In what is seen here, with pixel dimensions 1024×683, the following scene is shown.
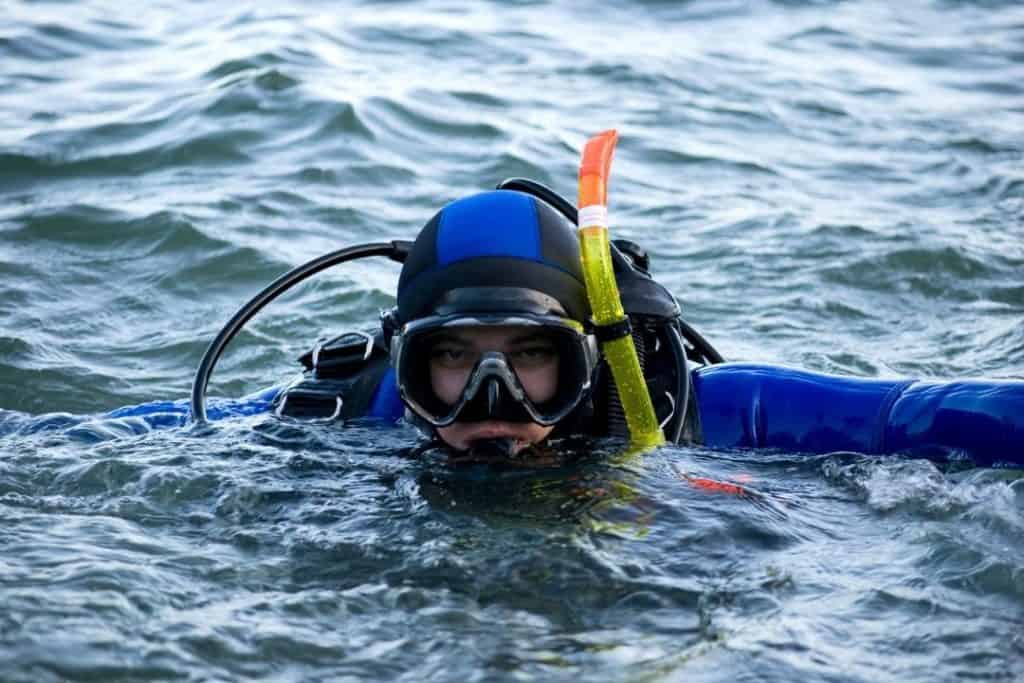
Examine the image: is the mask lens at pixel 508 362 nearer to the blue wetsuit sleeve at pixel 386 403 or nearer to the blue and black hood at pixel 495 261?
the blue and black hood at pixel 495 261

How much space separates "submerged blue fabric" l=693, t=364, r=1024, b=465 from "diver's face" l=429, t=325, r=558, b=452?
0.55m

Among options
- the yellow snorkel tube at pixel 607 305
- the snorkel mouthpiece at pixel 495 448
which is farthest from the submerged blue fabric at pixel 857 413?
the snorkel mouthpiece at pixel 495 448

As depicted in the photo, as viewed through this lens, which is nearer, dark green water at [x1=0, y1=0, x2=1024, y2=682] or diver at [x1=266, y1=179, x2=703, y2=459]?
dark green water at [x1=0, y1=0, x2=1024, y2=682]

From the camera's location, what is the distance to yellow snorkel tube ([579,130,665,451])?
135 inches

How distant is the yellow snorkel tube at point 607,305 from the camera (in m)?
3.42

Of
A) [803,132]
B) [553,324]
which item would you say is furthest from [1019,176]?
[553,324]

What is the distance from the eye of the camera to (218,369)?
19.6 feet

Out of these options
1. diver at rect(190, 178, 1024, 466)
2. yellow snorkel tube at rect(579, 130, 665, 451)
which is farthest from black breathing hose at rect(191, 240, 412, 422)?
yellow snorkel tube at rect(579, 130, 665, 451)

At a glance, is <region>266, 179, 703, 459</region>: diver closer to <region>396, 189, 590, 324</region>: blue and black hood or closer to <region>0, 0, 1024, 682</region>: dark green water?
<region>396, 189, 590, 324</region>: blue and black hood

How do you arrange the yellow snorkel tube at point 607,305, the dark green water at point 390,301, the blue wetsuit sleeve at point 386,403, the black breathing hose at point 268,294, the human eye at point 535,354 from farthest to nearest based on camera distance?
the blue wetsuit sleeve at point 386,403
the black breathing hose at point 268,294
the human eye at point 535,354
the yellow snorkel tube at point 607,305
the dark green water at point 390,301

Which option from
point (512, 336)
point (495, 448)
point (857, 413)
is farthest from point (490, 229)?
point (857, 413)

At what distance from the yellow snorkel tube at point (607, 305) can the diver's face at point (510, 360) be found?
159 mm

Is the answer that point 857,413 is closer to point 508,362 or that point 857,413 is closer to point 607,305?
point 607,305

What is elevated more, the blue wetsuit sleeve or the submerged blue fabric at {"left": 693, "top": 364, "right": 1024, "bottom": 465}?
the submerged blue fabric at {"left": 693, "top": 364, "right": 1024, "bottom": 465}
